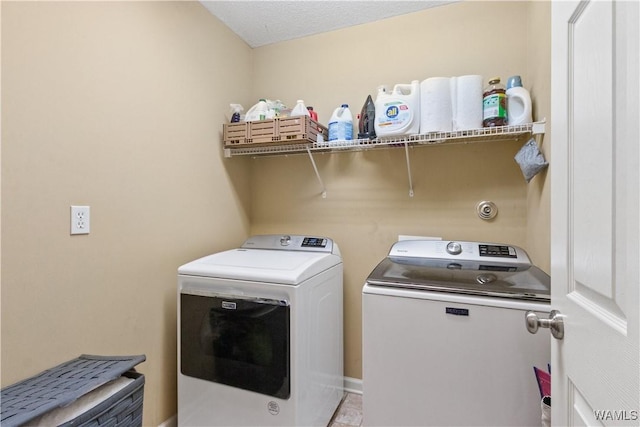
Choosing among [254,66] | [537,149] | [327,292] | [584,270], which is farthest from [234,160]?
[584,270]

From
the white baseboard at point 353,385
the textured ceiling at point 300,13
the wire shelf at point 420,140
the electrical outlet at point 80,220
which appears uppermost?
the textured ceiling at point 300,13

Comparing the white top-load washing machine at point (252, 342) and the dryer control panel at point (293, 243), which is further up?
the dryer control panel at point (293, 243)

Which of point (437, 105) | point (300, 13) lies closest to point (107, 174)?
point (300, 13)

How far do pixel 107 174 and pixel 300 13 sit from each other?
5.14ft

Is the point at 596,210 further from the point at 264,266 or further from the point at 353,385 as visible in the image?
the point at 353,385

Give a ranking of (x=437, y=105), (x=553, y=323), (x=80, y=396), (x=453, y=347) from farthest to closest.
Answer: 1. (x=437, y=105)
2. (x=453, y=347)
3. (x=80, y=396)
4. (x=553, y=323)

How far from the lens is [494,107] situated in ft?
5.09

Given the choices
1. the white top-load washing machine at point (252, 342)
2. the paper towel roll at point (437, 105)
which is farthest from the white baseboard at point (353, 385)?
the paper towel roll at point (437, 105)

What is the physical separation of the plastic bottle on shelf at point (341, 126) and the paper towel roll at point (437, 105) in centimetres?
48

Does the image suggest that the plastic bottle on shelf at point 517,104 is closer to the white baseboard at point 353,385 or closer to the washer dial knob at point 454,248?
the washer dial knob at point 454,248

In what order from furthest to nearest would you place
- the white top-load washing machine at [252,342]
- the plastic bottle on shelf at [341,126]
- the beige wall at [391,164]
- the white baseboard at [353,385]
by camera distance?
1. the white baseboard at [353,385]
2. the plastic bottle on shelf at [341,126]
3. the beige wall at [391,164]
4. the white top-load washing machine at [252,342]

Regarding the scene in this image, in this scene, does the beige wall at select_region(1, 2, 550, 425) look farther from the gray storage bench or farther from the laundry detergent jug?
the laundry detergent jug

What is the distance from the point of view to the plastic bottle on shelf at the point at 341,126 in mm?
1929

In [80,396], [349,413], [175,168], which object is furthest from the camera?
[349,413]
